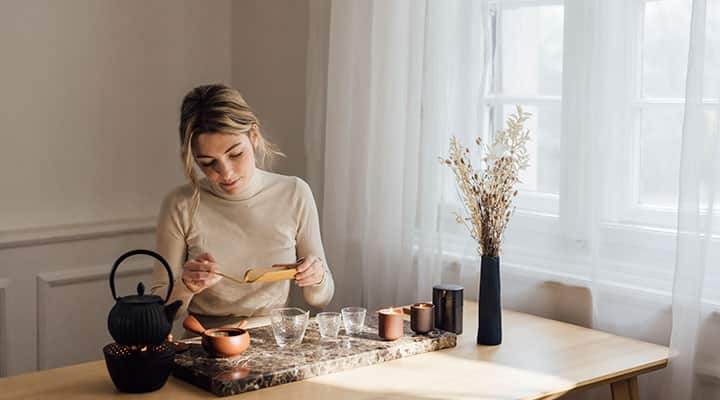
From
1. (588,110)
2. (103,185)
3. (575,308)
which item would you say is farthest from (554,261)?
(103,185)

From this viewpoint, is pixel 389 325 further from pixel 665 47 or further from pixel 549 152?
pixel 665 47

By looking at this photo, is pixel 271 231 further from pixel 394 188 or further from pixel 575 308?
pixel 575 308

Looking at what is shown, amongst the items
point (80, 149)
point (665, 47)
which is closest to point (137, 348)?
point (665, 47)

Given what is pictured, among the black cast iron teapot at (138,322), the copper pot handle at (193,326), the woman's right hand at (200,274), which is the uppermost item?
the woman's right hand at (200,274)

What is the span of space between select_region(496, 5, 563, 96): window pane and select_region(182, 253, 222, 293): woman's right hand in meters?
1.06

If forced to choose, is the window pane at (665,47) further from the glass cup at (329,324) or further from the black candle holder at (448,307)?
the glass cup at (329,324)

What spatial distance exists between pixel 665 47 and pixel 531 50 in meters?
0.42

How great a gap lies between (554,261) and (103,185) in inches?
67.1

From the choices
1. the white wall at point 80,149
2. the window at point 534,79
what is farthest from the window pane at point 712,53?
the white wall at point 80,149

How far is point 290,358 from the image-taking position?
2.06 metres

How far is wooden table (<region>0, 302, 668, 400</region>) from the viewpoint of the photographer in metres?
1.91

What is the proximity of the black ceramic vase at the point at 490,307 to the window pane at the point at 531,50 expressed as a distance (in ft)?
2.10

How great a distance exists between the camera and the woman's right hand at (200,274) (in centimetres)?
227

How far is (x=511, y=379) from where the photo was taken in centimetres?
203
